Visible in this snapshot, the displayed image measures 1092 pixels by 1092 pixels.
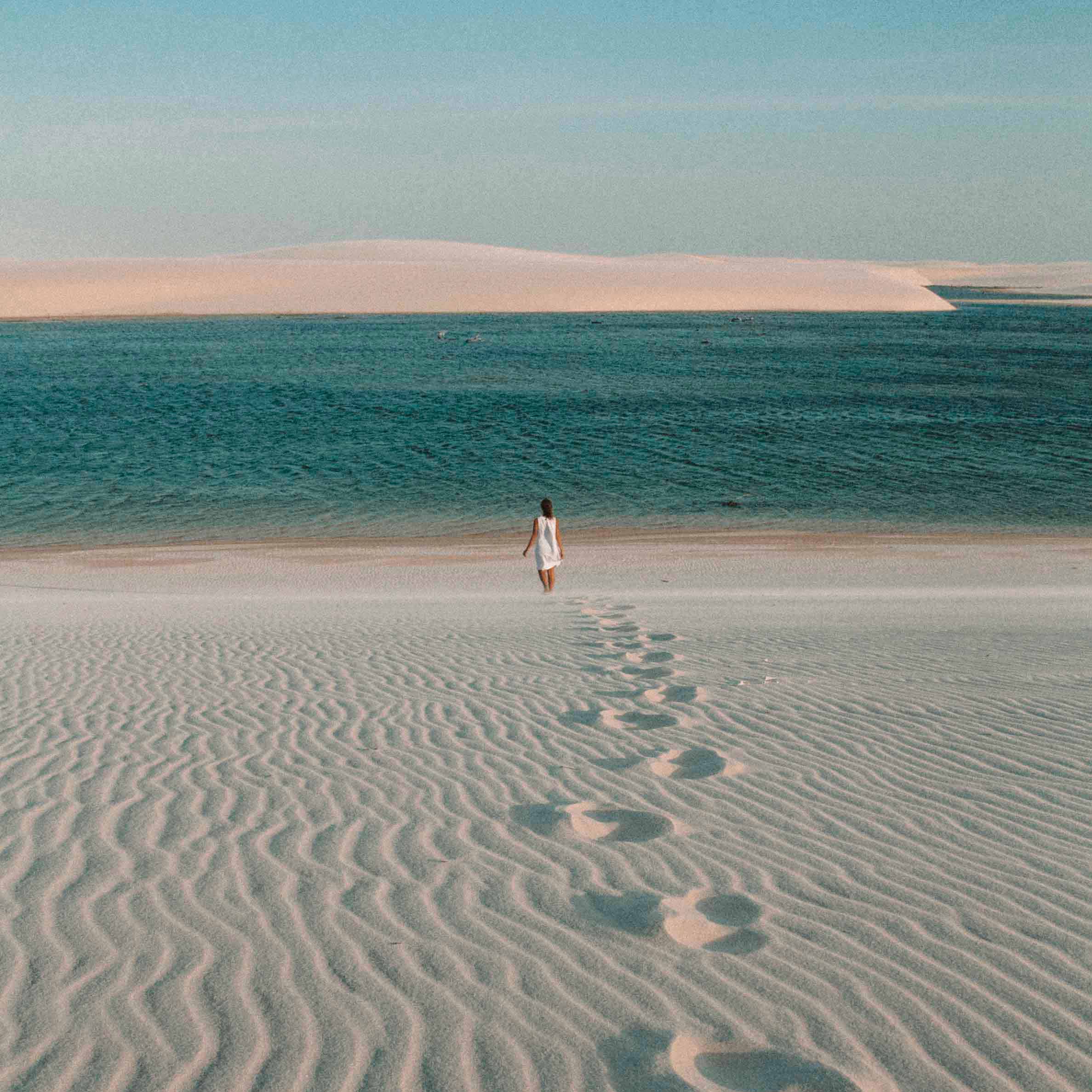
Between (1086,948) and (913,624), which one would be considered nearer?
(1086,948)

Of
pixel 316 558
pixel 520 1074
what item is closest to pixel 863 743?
pixel 520 1074

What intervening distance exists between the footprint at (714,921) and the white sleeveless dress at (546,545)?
9266 mm

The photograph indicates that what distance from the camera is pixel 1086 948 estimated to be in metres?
4.03

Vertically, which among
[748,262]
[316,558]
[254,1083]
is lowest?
[316,558]

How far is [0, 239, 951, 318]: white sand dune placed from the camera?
94.2 metres

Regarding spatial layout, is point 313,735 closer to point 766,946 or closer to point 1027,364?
point 766,946

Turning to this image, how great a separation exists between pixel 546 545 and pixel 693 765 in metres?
7.65

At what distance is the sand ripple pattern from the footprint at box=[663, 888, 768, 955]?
2 cm

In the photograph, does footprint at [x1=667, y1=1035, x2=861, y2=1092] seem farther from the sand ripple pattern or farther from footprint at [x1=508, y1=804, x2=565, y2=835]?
footprint at [x1=508, y1=804, x2=565, y2=835]

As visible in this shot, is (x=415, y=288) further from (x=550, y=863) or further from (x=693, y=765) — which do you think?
(x=550, y=863)

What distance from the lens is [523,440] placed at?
29.9 m

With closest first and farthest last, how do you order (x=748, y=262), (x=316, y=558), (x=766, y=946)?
(x=766, y=946), (x=316, y=558), (x=748, y=262)

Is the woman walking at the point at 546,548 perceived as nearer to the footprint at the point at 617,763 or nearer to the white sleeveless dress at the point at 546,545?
the white sleeveless dress at the point at 546,545

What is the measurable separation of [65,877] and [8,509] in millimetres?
19130
